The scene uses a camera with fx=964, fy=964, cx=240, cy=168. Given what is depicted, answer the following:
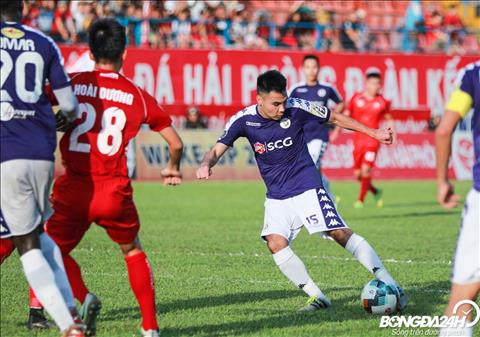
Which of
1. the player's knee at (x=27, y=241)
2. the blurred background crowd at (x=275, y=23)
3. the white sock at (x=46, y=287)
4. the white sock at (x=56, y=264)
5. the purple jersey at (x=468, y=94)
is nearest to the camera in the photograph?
the purple jersey at (x=468, y=94)

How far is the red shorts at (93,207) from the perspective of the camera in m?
6.52

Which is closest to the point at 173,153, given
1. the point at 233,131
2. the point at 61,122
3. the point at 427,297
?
the point at 61,122

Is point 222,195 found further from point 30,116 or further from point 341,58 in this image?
point 30,116

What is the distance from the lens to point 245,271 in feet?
33.6

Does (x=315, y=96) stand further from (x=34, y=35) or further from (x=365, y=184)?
(x=34, y=35)

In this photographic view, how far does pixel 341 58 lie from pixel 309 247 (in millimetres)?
16434

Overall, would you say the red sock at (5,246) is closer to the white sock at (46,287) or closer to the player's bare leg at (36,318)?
the white sock at (46,287)

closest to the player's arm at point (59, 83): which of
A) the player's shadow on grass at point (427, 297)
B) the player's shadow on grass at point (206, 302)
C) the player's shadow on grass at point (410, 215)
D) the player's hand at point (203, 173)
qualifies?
the player's hand at point (203, 173)

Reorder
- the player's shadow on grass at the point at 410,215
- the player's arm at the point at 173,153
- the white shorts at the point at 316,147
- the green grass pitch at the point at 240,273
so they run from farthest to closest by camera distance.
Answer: the player's shadow on grass at the point at 410,215
the white shorts at the point at 316,147
the green grass pitch at the point at 240,273
the player's arm at the point at 173,153

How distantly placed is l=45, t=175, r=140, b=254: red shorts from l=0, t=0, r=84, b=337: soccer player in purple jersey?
1.32 ft

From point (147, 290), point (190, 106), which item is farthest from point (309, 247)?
point (190, 106)

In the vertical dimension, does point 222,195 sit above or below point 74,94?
below

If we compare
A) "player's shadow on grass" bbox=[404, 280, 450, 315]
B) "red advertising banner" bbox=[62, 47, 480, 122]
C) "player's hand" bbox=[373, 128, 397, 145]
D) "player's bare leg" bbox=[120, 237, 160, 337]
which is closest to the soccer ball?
"player's shadow on grass" bbox=[404, 280, 450, 315]

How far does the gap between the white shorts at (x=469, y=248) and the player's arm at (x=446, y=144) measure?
0.12 m
